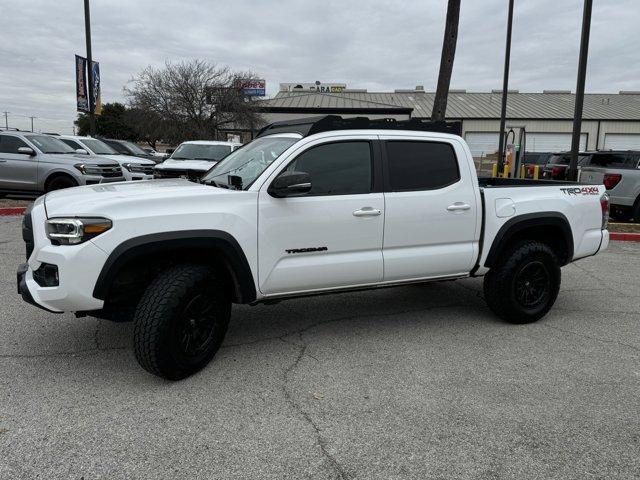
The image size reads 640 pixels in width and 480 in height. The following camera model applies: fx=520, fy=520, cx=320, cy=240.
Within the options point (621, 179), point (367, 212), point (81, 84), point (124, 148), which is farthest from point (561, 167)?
point (81, 84)

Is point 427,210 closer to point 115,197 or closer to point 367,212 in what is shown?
point 367,212

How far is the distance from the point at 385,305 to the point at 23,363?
3.45 metres

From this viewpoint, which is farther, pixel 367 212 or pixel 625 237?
pixel 625 237

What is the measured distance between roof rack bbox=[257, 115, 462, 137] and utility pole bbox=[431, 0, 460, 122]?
8265 millimetres

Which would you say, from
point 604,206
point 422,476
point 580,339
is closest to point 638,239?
point 604,206

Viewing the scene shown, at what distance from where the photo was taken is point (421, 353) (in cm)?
431

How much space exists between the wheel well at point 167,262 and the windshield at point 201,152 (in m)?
9.42

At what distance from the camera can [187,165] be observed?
12.1 meters

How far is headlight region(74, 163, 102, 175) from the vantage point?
11547mm

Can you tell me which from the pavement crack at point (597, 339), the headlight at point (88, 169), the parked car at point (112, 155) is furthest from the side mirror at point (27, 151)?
the pavement crack at point (597, 339)

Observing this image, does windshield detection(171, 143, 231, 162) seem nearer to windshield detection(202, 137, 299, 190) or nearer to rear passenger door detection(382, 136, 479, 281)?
windshield detection(202, 137, 299, 190)

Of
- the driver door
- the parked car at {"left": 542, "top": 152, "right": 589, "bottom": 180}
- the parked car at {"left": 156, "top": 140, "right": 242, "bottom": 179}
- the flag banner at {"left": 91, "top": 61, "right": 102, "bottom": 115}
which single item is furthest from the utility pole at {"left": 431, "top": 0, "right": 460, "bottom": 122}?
the flag banner at {"left": 91, "top": 61, "right": 102, "bottom": 115}

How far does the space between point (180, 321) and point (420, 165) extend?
245cm

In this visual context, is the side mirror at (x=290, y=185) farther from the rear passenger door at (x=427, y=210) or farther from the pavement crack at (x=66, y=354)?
the pavement crack at (x=66, y=354)
